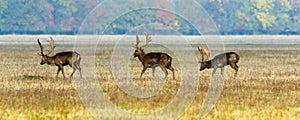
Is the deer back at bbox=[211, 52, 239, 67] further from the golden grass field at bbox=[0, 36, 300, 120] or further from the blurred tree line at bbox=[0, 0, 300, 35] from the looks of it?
the blurred tree line at bbox=[0, 0, 300, 35]

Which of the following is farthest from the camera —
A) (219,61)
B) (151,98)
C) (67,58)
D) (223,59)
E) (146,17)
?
(146,17)

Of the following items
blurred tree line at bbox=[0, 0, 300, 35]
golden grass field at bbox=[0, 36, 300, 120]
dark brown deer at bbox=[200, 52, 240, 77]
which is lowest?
golden grass field at bbox=[0, 36, 300, 120]

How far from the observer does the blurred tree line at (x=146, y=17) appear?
12438 cm

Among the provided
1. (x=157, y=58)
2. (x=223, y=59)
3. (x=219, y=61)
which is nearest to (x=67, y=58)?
(x=157, y=58)

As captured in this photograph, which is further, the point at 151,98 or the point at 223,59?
the point at 223,59

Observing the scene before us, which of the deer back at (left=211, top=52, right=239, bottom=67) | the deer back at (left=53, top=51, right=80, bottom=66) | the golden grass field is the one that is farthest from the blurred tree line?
the deer back at (left=53, top=51, right=80, bottom=66)

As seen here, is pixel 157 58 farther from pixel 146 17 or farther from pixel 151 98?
pixel 146 17

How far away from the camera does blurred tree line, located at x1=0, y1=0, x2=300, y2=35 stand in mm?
124375

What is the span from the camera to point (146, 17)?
116 m

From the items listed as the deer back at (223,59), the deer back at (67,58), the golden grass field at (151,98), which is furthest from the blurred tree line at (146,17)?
the deer back at (67,58)

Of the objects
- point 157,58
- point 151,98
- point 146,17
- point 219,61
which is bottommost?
point 151,98

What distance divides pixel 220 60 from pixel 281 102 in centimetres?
626

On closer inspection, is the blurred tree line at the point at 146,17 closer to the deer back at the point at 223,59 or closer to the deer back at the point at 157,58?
the deer back at the point at 223,59

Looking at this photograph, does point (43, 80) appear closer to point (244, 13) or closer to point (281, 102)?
point (281, 102)
